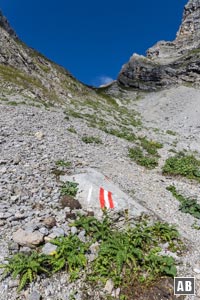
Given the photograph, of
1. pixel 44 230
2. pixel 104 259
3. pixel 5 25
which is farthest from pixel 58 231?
pixel 5 25

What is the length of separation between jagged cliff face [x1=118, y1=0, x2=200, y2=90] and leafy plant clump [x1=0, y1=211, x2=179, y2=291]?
245 feet

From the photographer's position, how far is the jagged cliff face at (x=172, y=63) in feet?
261

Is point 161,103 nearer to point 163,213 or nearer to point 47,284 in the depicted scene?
point 163,213

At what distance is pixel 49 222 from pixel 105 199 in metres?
2.63

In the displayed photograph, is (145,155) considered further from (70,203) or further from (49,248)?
(49,248)

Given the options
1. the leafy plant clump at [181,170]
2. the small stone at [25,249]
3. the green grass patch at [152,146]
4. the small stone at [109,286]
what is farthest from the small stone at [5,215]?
the green grass patch at [152,146]

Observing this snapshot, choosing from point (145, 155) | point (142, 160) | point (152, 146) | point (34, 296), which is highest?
point (152, 146)

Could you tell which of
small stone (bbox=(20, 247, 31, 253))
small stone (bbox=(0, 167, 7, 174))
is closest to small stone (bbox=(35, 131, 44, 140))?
small stone (bbox=(0, 167, 7, 174))

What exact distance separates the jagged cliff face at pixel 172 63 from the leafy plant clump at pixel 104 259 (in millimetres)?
74569

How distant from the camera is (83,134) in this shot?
2000 centimetres

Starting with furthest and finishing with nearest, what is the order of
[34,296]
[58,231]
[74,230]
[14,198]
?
[14,198] < [74,230] < [58,231] < [34,296]

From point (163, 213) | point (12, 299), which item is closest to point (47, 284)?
point (12, 299)

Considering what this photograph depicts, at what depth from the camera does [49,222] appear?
26.0 feet

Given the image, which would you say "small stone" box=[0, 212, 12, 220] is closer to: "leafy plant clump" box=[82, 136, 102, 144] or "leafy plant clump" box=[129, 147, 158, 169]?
"leafy plant clump" box=[82, 136, 102, 144]
